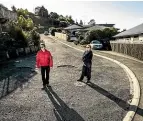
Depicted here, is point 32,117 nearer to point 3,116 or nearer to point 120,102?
point 3,116

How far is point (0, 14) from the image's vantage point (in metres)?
30.7

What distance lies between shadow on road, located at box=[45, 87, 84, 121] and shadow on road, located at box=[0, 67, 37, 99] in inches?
85.6

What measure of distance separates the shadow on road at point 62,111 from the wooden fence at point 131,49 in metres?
14.5

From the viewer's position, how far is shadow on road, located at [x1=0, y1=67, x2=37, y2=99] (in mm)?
10555

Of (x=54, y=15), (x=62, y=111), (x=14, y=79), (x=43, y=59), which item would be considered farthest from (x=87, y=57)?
(x=54, y=15)

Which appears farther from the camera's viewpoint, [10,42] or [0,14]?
[0,14]

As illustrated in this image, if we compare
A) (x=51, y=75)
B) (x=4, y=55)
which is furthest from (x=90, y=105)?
(x=4, y=55)

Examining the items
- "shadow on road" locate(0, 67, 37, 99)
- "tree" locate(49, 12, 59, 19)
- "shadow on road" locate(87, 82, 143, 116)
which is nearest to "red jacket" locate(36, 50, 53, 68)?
"shadow on road" locate(0, 67, 37, 99)

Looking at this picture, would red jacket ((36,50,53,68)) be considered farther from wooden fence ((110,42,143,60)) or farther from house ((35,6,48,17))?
house ((35,6,48,17))

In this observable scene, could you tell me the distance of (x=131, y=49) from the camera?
2559 centimetres

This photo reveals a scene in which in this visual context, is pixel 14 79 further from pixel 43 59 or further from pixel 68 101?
pixel 68 101

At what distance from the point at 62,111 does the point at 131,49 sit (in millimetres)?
19230

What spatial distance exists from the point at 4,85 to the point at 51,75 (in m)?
3.06

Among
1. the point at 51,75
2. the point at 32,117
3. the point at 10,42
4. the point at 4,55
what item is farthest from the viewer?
the point at 10,42
